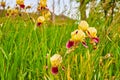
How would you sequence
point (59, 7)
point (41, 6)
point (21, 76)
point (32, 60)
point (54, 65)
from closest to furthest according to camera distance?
point (54, 65)
point (21, 76)
point (32, 60)
point (41, 6)
point (59, 7)

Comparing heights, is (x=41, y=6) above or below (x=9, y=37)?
above

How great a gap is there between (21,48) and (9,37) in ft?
2.31

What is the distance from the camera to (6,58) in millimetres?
2291

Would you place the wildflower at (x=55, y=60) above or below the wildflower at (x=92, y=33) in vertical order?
below

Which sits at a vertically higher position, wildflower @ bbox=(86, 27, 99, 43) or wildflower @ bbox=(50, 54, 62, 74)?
wildflower @ bbox=(86, 27, 99, 43)

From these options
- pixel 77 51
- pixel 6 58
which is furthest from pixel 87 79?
pixel 77 51

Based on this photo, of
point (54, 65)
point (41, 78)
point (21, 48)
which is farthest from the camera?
point (21, 48)

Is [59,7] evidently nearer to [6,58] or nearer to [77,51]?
[77,51]

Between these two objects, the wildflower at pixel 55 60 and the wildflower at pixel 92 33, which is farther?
the wildflower at pixel 92 33

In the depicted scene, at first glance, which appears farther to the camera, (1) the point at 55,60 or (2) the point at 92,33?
(2) the point at 92,33

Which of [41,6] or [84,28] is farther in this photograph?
[41,6]

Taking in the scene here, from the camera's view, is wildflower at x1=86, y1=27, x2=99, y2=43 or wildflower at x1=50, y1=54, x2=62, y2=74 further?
wildflower at x1=86, y1=27, x2=99, y2=43

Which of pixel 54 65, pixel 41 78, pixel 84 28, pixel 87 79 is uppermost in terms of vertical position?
pixel 84 28

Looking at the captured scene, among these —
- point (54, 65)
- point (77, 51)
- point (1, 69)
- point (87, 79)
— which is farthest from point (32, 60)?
point (54, 65)
